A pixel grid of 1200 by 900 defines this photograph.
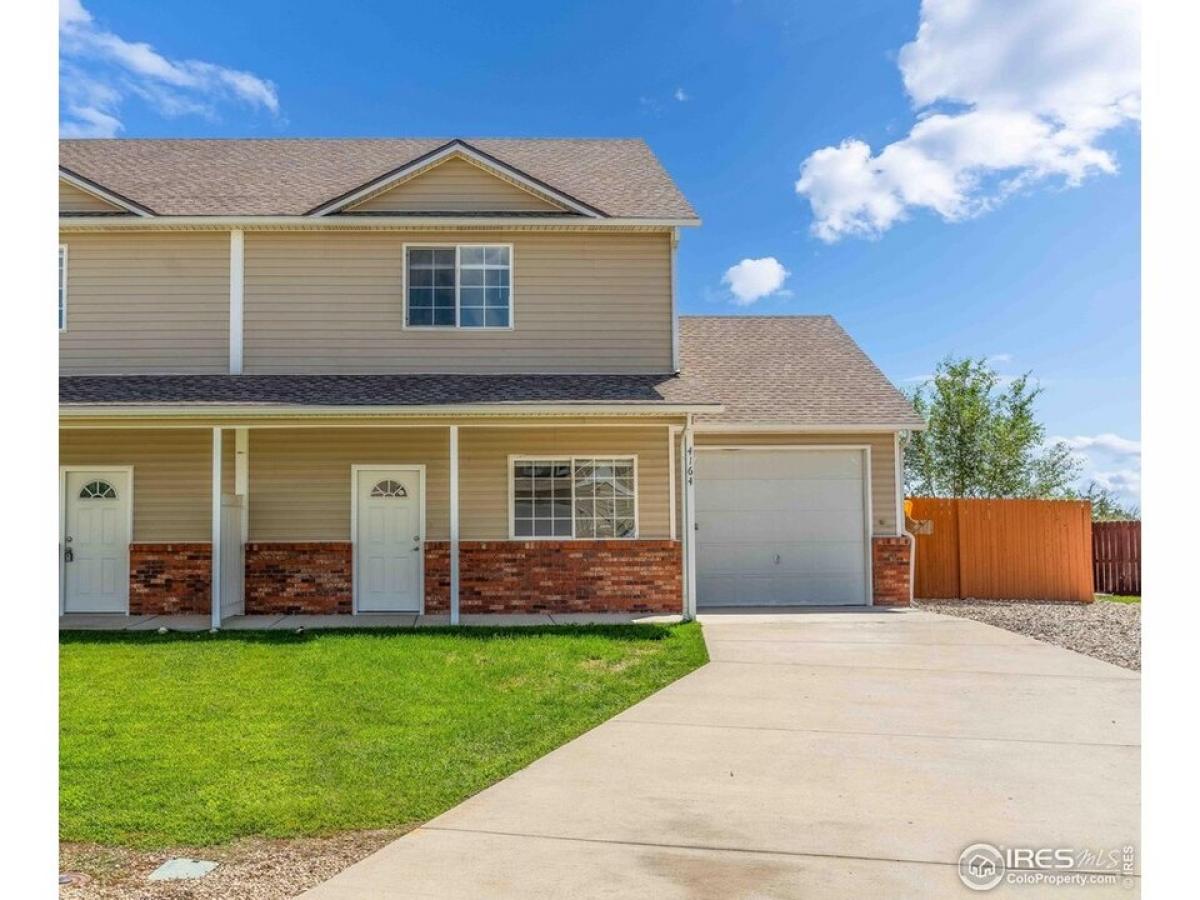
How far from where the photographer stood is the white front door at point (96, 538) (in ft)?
40.6

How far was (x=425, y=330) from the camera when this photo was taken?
1283 centimetres

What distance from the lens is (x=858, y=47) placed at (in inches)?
490

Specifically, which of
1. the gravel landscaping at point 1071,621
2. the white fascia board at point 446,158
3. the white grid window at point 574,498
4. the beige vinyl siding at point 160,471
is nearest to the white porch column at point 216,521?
the beige vinyl siding at point 160,471

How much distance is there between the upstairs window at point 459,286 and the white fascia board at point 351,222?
1.24 feet

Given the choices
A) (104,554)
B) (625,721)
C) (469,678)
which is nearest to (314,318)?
(104,554)

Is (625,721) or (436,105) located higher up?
(436,105)

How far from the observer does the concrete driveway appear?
13.0ft

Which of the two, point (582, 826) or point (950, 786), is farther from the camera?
point (950, 786)

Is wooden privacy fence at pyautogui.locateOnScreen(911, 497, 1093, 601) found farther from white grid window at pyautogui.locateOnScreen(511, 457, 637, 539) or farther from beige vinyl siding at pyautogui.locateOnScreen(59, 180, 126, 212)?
beige vinyl siding at pyautogui.locateOnScreen(59, 180, 126, 212)

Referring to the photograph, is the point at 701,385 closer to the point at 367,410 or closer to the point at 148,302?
the point at 367,410

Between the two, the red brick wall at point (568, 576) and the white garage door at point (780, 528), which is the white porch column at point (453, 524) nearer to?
the red brick wall at point (568, 576)

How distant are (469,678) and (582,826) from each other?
369 centimetres

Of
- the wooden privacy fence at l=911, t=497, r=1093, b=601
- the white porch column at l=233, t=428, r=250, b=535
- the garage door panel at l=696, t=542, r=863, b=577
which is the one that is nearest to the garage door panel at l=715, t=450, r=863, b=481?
the garage door panel at l=696, t=542, r=863, b=577

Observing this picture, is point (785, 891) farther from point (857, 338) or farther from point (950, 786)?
point (857, 338)
